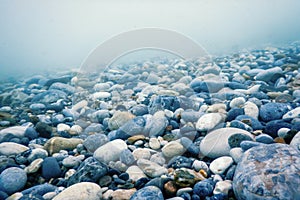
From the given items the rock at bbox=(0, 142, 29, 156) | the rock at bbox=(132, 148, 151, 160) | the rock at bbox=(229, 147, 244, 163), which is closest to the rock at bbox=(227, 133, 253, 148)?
the rock at bbox=(229, 147, 244, 163)

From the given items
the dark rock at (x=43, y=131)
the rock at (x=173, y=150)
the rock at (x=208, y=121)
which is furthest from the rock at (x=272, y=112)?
the dark rock at (x=43, y=131)

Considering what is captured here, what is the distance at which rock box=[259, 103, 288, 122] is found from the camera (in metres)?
2.74

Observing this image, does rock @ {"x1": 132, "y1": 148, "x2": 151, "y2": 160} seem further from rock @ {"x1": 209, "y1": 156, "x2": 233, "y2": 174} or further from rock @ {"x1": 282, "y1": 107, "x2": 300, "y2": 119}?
rock @ {"x1": 282, "y1": 107, "x2": 300, "y2": 119}

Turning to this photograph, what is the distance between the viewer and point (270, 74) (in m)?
4.84

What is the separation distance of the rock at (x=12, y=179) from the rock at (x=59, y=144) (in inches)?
17.8

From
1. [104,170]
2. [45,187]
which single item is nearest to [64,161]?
[45,187]

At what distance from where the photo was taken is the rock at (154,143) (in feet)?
8.33

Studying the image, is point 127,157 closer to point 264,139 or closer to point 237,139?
point 237,139

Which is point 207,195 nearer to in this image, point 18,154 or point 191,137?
point 191,137

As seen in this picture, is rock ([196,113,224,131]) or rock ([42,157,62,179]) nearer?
rock ([42,157,62,179])

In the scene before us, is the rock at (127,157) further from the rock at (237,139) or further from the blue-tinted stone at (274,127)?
the blue-tinted stone at (274,127)

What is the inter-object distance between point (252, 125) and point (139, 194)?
5.08ft

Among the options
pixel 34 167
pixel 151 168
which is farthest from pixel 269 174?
pixel 34 167

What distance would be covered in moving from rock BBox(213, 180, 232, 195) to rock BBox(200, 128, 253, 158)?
433 mm
